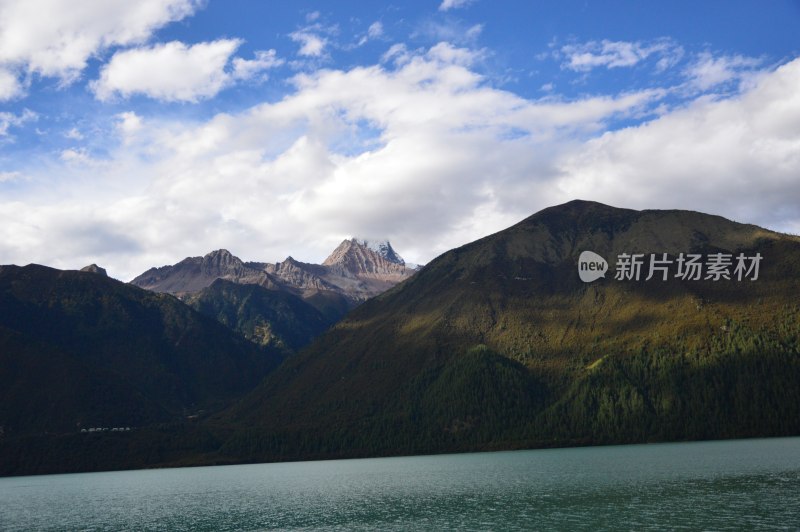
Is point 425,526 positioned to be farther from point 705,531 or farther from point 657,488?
point 657,488

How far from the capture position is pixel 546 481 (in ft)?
532

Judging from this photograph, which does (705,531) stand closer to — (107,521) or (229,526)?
(229,526)

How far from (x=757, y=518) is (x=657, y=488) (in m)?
41.0

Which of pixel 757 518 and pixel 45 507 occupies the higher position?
pixel 757 518

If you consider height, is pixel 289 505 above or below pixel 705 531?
below

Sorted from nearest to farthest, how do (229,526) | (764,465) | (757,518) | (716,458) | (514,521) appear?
(757,518), (514,521), (229,526), (764,465), (716,458)

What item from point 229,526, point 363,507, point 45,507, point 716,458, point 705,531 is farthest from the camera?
point 716,458

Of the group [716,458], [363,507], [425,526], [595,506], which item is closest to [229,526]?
[363,507]

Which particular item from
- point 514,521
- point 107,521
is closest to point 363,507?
point 514,521

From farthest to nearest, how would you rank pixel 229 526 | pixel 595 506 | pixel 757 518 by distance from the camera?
pixel 229 526 < pixel 595 506 < pixel 757 518

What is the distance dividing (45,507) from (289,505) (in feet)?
243

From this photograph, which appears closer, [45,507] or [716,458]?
[45,507]

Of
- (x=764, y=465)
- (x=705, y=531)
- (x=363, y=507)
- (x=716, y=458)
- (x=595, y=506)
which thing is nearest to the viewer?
(x=705, y=531)

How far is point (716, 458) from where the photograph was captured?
197 m
